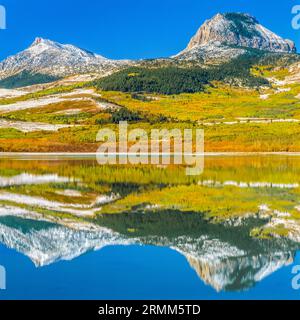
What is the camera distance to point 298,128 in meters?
106

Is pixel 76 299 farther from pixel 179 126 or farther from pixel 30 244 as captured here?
pixel 179 126

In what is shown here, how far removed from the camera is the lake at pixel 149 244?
1229cm

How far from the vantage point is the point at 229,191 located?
3105cm

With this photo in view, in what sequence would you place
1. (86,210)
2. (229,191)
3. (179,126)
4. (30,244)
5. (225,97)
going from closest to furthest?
(30,244), (86,210), (229,191), (179,126), (225,97)

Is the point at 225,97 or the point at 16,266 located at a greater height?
the point at 225,97

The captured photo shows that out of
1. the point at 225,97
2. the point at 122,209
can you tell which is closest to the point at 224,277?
the point at 122,209

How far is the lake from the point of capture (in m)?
12.3

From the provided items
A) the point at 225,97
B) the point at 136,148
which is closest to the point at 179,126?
the point at 136,148

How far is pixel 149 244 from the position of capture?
54.5 feet
